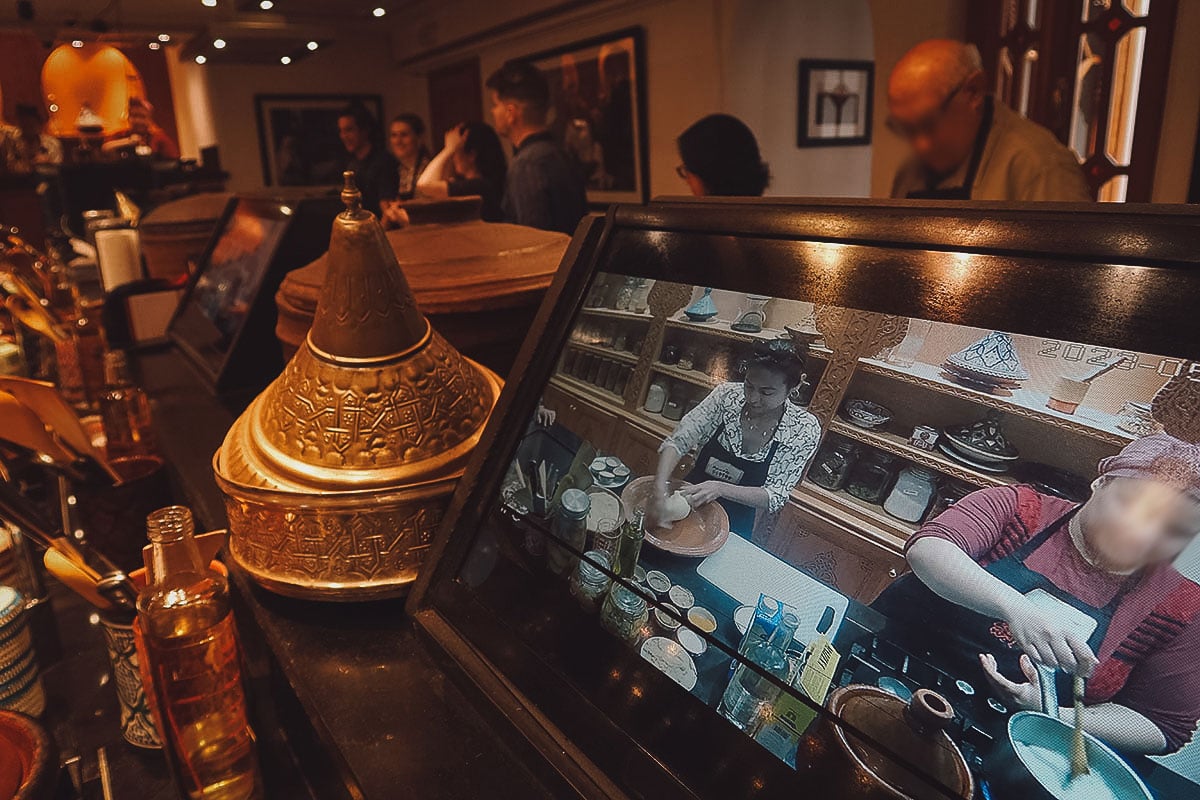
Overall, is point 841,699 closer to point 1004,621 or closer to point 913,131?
point 1004,621

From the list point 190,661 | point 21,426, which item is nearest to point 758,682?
point 190,661

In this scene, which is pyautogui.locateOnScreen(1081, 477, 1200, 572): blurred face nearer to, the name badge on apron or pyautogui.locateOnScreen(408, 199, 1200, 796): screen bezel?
pyautogui.locateOnScreen(408, 199, 1200, 796): screen bezel

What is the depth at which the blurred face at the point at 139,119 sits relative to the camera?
482cm

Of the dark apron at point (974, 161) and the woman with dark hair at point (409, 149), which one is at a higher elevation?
the woman with dark hair at point (409, 149)

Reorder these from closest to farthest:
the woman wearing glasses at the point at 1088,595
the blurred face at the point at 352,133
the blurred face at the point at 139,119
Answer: the woman wearing glasses at the point at 1088,595 → the blurred face at the point at 352,133 → the blurred face at the point at 139,119

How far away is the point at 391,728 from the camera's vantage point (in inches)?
23.1

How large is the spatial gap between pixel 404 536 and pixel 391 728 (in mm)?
159

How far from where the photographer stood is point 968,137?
1.95 metres

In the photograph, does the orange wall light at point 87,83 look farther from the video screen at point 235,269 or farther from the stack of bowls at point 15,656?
the stack of bowls at point 15,656

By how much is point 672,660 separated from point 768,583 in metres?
0.08

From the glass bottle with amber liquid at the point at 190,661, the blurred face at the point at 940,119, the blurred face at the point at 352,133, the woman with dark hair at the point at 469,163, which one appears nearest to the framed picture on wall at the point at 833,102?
the woman with dark hair at the point at 469,163

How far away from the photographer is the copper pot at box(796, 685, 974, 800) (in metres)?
0.36

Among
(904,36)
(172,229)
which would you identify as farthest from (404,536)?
(904,36)

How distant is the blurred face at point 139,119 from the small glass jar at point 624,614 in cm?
534
